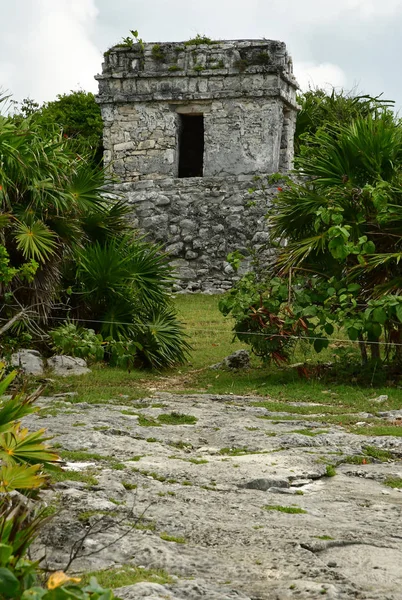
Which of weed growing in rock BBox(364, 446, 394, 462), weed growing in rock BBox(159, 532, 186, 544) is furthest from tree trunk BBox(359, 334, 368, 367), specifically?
weed growing in rock BBox(159, 532, 186, 544)

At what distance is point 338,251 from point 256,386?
63.5 inches

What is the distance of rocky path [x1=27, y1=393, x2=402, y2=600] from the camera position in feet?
13.1

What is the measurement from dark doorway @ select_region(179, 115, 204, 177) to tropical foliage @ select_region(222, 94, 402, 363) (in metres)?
9.30

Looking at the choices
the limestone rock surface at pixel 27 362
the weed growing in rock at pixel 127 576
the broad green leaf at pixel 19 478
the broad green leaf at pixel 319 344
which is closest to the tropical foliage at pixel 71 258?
the limestone rock surface at pixel 27 362

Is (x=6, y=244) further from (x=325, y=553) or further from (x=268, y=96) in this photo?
(x=268, y=96)

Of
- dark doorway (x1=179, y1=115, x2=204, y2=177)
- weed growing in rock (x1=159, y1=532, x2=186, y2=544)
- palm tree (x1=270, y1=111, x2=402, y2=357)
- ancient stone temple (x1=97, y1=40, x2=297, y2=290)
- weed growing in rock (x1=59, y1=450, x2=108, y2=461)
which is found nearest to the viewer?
weed growing in rock (x1=159, y1=532, x2=186, y2=544)

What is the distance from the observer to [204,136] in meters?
16.9

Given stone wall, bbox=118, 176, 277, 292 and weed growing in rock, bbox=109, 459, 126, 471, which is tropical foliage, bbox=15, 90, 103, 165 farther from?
weed growing in rock, bbox=109, 459, 126, 471

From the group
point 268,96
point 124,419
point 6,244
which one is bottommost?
point 124,419

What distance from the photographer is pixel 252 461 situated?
6.23 m

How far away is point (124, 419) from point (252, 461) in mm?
1518

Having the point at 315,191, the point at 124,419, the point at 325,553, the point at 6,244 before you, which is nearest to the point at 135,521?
the point at 325,553

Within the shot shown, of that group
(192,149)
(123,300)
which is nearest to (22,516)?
(123,300)

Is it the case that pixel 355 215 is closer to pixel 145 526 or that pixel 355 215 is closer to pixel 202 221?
pixel 145 526
